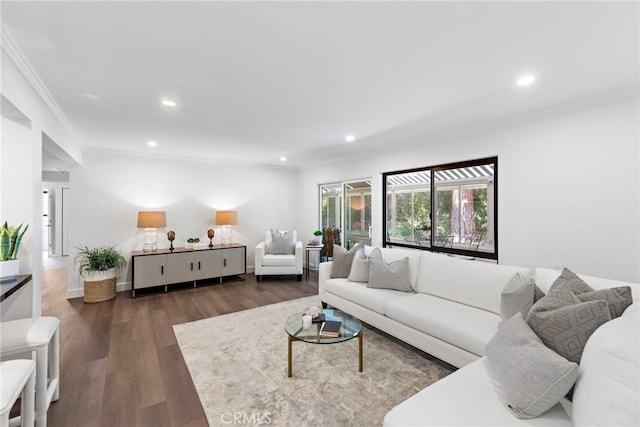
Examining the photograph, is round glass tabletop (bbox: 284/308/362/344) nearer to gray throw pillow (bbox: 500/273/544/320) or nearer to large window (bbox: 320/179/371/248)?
gray throw pillow (bbox: 500/273/544/320)

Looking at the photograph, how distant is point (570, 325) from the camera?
4.50ft

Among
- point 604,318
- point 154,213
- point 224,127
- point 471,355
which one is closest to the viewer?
point 604,318

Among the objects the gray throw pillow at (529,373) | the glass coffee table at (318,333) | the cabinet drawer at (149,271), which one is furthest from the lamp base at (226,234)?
the gray throw pillow at (529,373)

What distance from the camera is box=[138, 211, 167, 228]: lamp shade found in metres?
4.56

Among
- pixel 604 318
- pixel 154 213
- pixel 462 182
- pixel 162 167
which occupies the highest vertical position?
pixel 162 167

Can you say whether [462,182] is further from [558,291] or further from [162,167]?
[162,167]

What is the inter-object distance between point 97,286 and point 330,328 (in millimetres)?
3723

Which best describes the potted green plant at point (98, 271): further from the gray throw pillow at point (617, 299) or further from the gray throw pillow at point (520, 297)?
the gray throw pillow at point (617, 299)

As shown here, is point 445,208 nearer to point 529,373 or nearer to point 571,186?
point 571,186

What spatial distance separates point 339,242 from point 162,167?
360cm

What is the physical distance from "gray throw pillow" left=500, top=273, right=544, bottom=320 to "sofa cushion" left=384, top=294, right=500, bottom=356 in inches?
8.5

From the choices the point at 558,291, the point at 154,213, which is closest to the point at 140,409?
the point at 558,291

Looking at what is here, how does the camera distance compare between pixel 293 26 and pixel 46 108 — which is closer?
pixel 293 26

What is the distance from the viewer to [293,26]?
162cm
